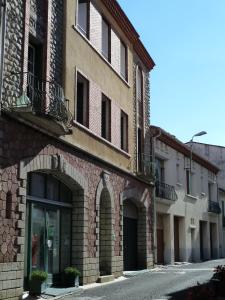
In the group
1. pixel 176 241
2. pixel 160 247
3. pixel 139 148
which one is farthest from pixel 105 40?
pixel 176 241

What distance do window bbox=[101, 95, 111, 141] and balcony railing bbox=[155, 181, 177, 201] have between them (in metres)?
7.94

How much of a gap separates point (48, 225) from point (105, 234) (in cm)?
444

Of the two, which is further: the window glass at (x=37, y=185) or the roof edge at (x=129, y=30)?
the roof edge at (x=129, y=30)

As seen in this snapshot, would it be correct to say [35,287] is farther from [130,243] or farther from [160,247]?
[160,247]

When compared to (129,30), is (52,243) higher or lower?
lower

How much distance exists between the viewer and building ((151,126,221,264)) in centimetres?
2953

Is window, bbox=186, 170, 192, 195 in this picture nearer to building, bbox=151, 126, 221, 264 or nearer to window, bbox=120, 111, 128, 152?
building, bbox=151, 126, 221, 264

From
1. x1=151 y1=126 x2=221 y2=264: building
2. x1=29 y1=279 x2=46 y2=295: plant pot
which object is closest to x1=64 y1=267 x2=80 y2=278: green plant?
x1=29 y1=279 x2=46 y2=295: plant pot

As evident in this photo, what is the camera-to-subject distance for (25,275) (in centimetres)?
1434

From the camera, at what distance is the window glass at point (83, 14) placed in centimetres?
1889

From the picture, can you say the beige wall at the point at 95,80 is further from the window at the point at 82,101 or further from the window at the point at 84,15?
the window at the point at 84,15

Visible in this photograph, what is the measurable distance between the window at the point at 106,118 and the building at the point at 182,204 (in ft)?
22.7

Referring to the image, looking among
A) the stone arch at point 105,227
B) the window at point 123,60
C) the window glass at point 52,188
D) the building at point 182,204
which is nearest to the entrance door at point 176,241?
the building at point 182,204

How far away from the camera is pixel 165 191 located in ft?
95.8
